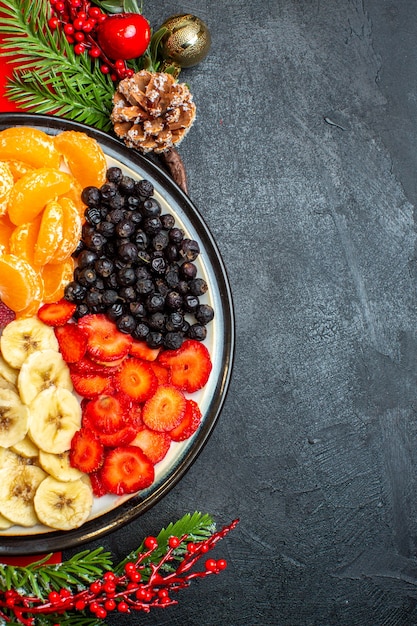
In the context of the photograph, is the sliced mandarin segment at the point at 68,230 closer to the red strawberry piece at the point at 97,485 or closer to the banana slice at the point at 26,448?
the banana slice at the point at 26,448

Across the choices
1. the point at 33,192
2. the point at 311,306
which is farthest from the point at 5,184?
the point at 311,306

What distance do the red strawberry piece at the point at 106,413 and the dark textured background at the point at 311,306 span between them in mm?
439

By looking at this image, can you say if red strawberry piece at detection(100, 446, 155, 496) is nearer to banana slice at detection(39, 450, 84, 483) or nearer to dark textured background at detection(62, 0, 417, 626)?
banana slice at detection(39, 450, 84, 483)

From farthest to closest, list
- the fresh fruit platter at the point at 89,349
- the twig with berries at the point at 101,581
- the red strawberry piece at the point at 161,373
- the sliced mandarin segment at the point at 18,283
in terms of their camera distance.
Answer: the red strawberry piece at the point at 161,373 → the fresh fruit platter at the point at 89,349 → the sliced mandarin segment at the point at 18,283 → the twig with berries at the point at 101,581

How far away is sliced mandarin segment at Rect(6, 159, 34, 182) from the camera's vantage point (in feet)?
6.16

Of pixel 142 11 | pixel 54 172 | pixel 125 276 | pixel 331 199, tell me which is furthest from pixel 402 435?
pixel 142 11

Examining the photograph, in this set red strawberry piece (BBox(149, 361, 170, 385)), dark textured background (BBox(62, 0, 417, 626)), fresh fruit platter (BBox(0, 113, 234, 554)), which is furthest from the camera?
dark textured background (BBox(62, 0, 417, 626))

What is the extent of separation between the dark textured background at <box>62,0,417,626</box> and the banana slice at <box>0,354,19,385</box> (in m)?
0.70

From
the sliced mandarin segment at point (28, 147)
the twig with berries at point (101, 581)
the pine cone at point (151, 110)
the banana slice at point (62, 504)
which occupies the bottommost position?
the twig with berries at point (101, 581)

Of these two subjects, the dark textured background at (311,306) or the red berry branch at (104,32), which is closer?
the red berry branch at (104,32)

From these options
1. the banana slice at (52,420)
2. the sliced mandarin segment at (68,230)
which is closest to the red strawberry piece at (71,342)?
the banana slice at (52,420)

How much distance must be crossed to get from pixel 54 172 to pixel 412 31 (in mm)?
1539

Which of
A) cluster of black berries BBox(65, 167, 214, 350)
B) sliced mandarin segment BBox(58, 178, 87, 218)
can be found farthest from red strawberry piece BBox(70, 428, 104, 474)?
sliced mandarin segment BBox(58, 178, 87, 218)

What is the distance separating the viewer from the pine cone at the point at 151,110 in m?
1.96
